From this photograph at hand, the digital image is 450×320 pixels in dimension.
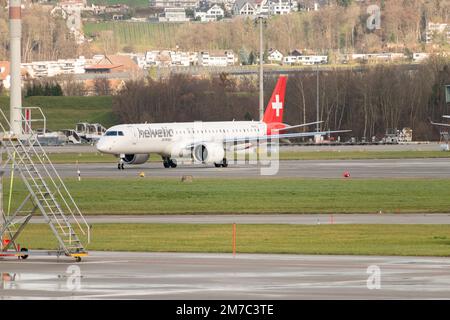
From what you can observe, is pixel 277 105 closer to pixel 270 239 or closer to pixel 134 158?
pixel 134 158

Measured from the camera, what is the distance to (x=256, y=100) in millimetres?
184625

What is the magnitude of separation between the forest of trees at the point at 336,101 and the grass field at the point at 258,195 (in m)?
91.3

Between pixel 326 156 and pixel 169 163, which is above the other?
pixel 169 163

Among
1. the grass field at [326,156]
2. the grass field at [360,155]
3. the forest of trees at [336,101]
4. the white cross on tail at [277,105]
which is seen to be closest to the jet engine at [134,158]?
the grass field at [326,156]

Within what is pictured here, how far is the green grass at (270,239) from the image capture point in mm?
40719

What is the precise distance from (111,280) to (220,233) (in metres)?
14.9

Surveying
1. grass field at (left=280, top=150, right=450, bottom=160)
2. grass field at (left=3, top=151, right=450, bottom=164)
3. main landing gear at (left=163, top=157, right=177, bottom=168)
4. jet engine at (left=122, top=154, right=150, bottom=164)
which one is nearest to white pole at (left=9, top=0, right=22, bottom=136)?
Answer: jet engine at (left=122, top=154, right=150, bottom=164)

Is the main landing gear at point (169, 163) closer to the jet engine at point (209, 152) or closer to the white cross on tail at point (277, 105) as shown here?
the jet engine at point (209, 152)

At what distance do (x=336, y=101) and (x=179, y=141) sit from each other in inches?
3207

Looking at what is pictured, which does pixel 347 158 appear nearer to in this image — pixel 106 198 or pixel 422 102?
pixel 106 198

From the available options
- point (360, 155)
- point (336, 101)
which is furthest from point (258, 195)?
point (336, 101)

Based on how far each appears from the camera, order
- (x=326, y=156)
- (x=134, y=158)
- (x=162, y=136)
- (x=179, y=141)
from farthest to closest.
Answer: (x=326, y=156) < (x=134, y=158) < (x=179, y=141) < (x=162, y=136)

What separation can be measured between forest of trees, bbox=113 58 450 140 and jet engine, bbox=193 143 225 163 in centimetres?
6943

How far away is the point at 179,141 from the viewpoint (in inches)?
3893
